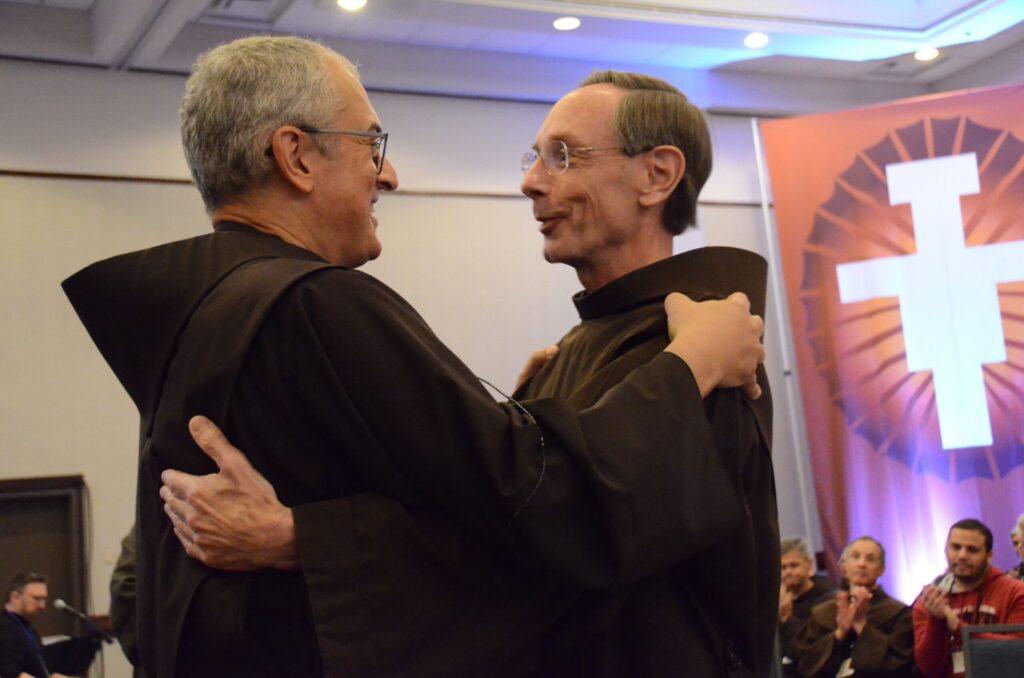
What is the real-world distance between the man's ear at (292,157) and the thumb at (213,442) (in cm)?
44

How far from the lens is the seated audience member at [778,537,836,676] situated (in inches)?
294

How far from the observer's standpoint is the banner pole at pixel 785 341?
10.0 m

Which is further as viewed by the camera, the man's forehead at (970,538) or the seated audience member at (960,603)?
the man's forehead at (970,538)

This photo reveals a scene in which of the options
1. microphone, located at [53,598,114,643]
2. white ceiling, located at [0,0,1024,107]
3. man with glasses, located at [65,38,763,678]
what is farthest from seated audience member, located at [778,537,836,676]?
man with glasses, located at [65,38,763,678]

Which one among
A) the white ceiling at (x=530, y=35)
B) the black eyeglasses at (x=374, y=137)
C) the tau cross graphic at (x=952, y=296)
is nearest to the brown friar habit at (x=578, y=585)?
the black eyeglasses at (x=374, y=137)

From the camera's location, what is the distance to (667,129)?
95.3 inches

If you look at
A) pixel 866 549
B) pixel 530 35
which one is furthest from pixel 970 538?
pixel 530 35

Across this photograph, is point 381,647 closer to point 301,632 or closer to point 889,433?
point 301,632

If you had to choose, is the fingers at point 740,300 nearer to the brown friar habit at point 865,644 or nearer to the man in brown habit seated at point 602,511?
the man in brown habit seated at point 602,511

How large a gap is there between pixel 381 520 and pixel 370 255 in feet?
1.80

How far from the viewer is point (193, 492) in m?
1.67

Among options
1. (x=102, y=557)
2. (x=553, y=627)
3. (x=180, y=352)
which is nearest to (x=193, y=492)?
(x=180, y=352)

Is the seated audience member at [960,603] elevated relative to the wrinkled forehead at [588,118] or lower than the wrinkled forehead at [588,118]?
lower

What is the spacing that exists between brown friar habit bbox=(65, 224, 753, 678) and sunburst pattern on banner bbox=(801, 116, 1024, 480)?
747 centimetres
